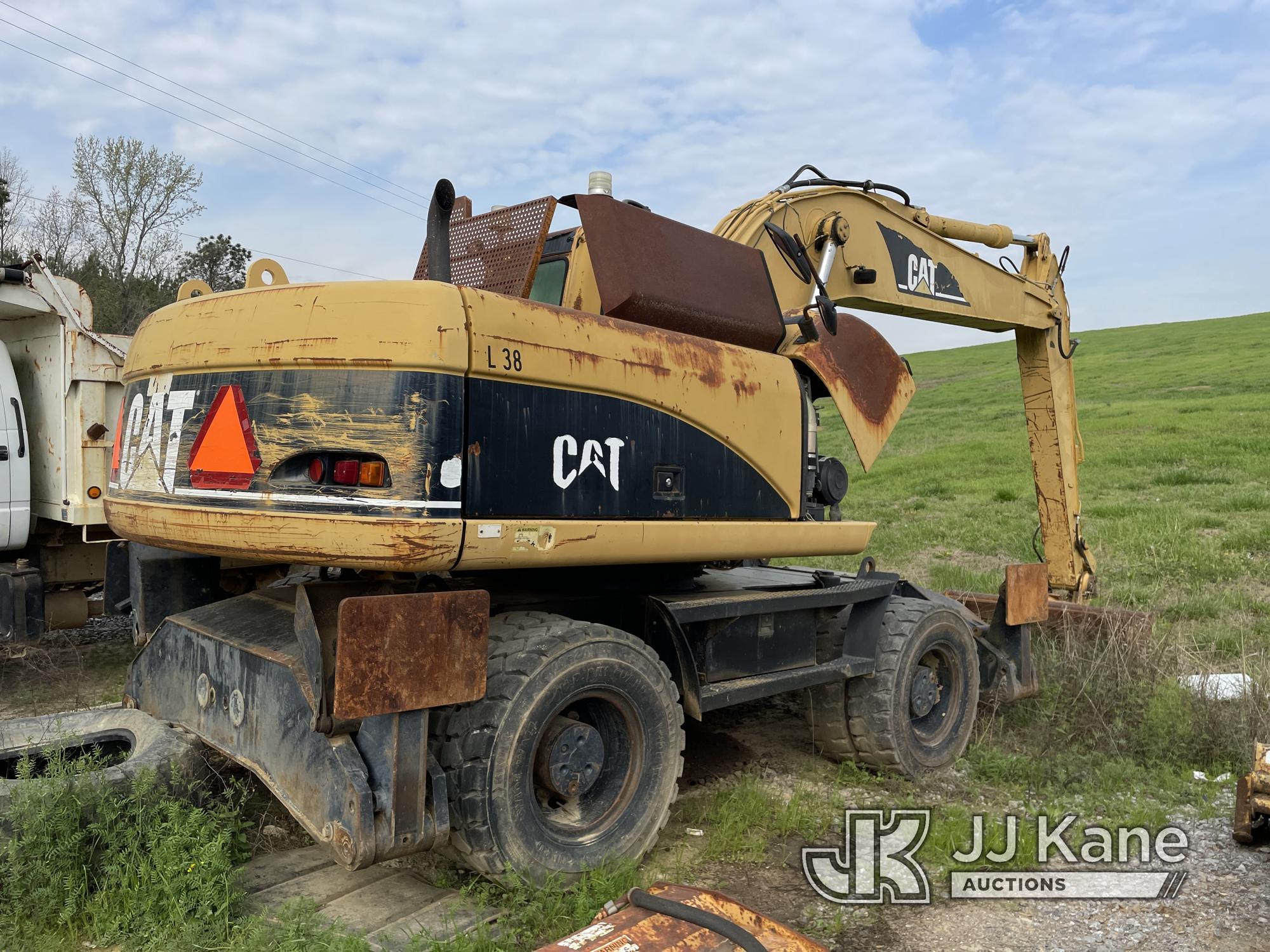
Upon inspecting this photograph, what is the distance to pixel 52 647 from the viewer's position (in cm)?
807

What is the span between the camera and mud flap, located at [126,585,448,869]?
3.28 m

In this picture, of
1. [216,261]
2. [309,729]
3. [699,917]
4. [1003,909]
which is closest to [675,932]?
[699,917]

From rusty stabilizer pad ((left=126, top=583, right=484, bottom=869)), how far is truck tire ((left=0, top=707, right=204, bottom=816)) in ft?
0.40

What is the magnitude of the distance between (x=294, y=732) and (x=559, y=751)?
954 millimetres

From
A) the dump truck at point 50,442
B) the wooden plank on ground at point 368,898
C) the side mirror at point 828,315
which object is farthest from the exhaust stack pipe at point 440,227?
the dump truck at point 50,442

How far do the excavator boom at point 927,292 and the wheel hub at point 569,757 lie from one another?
219 cm

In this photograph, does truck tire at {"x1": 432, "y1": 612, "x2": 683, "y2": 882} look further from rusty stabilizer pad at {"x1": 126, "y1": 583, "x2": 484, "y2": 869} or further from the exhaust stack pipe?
the exhaust stack pipe

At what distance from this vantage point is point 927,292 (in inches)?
272

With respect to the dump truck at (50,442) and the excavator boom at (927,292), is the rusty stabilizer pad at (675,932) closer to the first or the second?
the excavator boom at (927,292)

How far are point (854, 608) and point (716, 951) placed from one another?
3449 millimetres

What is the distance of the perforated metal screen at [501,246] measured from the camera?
14.9 ft

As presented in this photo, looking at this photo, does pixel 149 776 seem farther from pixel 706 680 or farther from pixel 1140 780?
pixel 1140 780

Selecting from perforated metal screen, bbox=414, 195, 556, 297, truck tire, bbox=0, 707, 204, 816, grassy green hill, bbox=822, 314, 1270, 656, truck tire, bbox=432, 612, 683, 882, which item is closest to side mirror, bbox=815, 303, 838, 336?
perforated metal screen, bbox=414, 195, 556, 297

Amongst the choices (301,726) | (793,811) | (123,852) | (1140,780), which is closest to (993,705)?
(1140,780)
